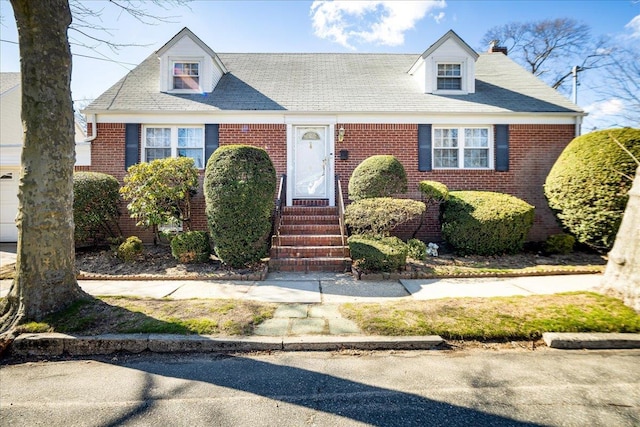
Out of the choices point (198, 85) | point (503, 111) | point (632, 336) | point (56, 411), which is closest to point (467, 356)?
point (632, 336)

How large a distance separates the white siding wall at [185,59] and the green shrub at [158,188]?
13.2ft

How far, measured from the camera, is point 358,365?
9.89 ft

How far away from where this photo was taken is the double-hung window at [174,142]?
29.7 ft

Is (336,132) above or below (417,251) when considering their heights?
above

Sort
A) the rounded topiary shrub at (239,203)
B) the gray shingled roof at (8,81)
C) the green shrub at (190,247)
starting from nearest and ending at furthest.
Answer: the rounded topiary shrub at (239,203) < the green shrub at (190,247) < the gray shingled roof at (8,81)

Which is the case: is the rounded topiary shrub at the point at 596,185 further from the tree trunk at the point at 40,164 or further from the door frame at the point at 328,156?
the tree trunk at the point at 40,164

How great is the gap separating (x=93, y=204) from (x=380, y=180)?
707 cm

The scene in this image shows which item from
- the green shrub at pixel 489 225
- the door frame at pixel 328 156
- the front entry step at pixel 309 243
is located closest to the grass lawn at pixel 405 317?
the front entry step at pixel 309 243

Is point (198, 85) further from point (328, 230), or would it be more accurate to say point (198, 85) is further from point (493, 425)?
point (493, 425)

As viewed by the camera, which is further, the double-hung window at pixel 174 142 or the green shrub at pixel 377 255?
the double-hung window at pixel 174 142

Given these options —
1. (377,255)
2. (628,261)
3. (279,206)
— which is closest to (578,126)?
(628,261)

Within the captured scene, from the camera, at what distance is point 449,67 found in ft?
33.3

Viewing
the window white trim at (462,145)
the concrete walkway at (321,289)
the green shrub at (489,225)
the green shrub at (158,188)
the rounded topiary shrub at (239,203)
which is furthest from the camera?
the window white trim at (462,145)

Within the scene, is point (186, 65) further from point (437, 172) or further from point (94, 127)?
point (437, 172)
